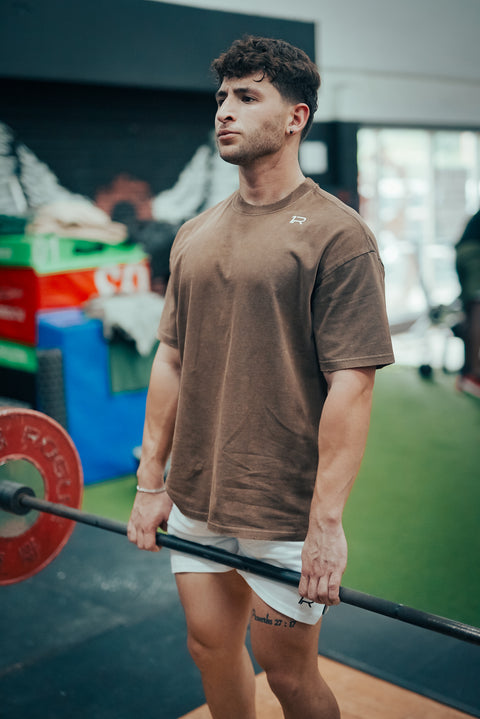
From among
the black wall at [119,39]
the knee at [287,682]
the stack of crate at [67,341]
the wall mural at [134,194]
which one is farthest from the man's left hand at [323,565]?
the black wall at [119,39]

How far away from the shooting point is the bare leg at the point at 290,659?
1.48 m

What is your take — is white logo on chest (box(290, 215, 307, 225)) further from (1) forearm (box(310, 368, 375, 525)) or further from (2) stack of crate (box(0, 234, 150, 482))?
(2) stack of crate (box(0, 234, 150, 482))

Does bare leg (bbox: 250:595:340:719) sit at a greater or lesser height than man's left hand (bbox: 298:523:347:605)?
lesser

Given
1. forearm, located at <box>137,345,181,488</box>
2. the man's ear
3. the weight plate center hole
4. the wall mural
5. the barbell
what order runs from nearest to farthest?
the man's ear
forearm, located at <box>137,345,181,488</box>
the barbell
the weight plate center hole
the wall mural

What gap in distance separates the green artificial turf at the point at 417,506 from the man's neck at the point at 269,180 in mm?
1836

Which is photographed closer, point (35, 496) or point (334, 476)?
point (334, 476)

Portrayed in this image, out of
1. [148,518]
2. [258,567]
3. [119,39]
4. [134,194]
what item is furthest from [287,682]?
[134,194]

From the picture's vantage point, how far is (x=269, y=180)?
1.48 m

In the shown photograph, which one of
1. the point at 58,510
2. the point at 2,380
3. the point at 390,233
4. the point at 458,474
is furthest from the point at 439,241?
the point at 58,510

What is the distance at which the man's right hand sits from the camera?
63.5 inches

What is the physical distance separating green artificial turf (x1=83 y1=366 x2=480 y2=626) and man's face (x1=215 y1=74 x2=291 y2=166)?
194 cm

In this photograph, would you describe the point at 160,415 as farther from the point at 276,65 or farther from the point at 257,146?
the point at 276,65

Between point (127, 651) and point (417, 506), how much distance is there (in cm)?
182

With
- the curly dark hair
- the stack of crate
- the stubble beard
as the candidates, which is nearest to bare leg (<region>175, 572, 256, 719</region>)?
the stubble beard
